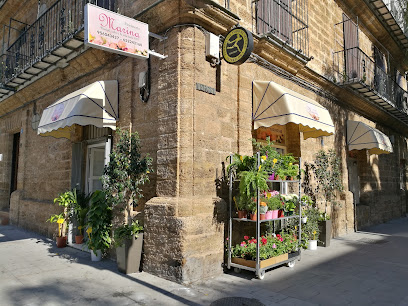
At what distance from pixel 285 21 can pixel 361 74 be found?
4725 millimetres

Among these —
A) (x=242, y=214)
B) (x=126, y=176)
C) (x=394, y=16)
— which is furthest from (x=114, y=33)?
(x=394, y=16)

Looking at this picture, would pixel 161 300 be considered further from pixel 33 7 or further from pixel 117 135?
pixel 33 7

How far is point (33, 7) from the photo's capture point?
10.8 metres

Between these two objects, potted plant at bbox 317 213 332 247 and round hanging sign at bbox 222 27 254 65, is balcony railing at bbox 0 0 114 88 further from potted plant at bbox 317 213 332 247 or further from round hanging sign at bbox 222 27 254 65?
potted plant at bbox 317 213 332 247

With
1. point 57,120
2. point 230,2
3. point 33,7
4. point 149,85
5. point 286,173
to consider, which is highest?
point 33,7

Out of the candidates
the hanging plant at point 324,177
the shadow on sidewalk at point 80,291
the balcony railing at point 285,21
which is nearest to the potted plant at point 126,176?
the shadow on sidewalk at point 80,291

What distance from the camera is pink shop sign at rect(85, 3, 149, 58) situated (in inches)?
171

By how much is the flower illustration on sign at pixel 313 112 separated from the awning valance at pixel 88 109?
12.9 ft

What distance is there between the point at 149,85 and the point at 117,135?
1.29m

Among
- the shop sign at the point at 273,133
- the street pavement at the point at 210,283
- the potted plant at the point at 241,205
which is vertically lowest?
the street pavement at the point at 210,283

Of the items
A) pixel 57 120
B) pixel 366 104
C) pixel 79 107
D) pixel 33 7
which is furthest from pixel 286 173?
pixel 33 7

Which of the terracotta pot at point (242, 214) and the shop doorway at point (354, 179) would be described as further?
the shop doorway at point (354, 179)

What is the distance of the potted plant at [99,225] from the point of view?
19.2ft

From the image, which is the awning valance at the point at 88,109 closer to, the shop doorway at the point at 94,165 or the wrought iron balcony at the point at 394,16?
the shop doorway at the point at 94,165
